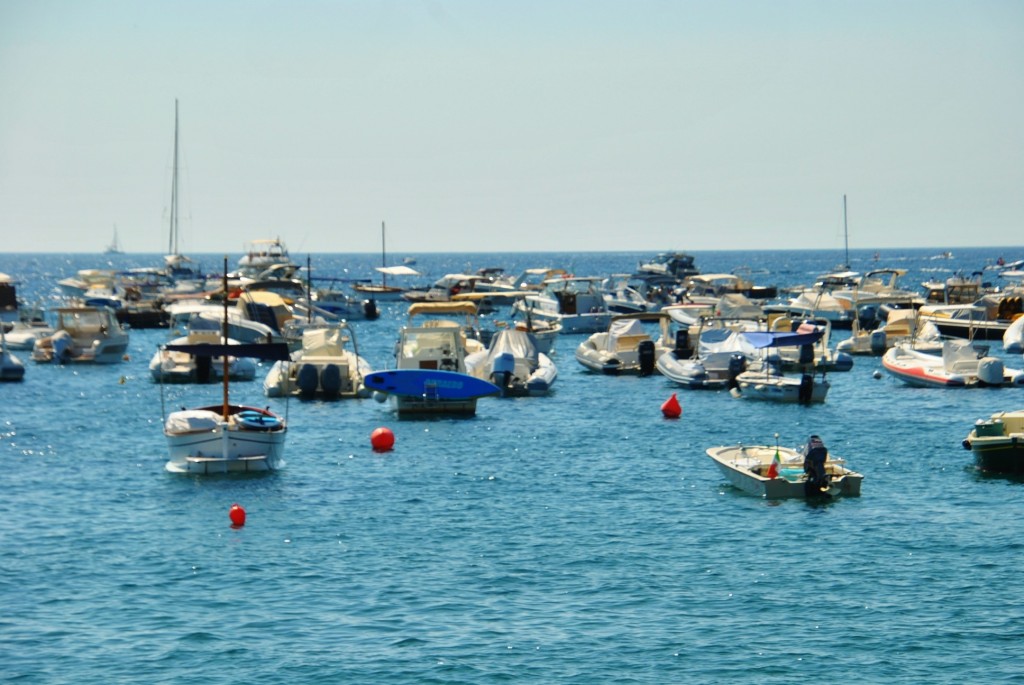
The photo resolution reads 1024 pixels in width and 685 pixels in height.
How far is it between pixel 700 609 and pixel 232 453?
709 inches

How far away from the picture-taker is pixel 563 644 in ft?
80.2

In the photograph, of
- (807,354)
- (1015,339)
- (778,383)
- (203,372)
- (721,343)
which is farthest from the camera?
(1015,339)

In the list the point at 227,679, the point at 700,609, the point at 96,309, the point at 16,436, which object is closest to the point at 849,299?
the point at 96,309

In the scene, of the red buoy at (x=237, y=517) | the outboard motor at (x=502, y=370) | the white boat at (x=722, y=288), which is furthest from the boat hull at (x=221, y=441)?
the white boat at (x=722, y=288)

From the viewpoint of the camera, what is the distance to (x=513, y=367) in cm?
6178

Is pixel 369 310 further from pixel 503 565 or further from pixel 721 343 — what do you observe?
pixel 503 565

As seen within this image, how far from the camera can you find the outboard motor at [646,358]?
71.9m

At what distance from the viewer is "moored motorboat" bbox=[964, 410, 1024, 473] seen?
39.7 metres

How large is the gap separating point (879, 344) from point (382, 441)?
43.1 metres

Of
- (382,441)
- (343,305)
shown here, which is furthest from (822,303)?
(382,441)

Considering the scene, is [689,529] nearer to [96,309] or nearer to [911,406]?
[911,406]

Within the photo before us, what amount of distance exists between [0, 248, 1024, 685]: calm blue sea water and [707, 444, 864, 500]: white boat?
553 millimetres

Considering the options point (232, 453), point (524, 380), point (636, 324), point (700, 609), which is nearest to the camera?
point (700, 609)

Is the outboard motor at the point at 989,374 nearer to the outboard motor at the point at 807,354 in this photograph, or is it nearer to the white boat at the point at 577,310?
the outboard motor at the point at 807,354
